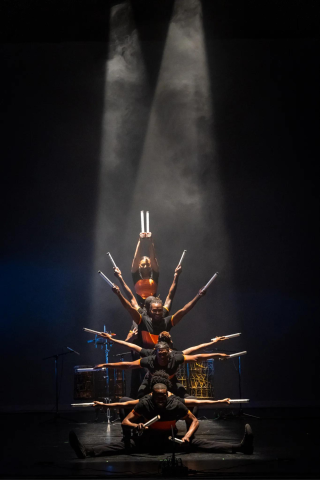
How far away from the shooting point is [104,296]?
827 centimetres

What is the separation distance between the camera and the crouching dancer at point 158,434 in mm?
3957

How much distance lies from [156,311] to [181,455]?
5.14 feet

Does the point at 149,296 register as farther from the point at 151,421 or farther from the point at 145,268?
the point at 151,421

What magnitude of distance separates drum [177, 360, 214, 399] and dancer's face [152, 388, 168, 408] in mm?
2629

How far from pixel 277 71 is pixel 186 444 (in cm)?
663

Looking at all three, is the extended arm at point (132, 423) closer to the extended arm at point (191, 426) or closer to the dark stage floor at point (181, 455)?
the dark stage floor at point (181, 455)

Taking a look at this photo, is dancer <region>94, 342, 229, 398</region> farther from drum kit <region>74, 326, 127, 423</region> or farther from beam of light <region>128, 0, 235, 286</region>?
beam of light <region>128, 0, 235, 286</region>

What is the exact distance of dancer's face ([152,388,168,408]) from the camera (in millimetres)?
3979

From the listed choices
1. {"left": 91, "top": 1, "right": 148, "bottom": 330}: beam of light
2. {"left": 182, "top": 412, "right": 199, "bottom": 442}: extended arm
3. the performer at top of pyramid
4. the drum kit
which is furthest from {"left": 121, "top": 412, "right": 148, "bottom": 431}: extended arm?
{"left": 91, "top": 1, "right": 148, "bottom": 330}: beam of light

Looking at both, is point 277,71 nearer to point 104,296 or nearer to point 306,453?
point 104,296

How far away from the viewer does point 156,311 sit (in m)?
Answer: 5.18

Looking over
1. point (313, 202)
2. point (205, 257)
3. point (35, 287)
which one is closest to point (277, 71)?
point (313, 202)

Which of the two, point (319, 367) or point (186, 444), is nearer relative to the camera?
point (186, 444)

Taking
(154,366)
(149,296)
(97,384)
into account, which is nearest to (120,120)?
(149,296)
